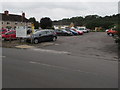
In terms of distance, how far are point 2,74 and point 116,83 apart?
4.44 m

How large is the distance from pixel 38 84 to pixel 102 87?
2153 mm

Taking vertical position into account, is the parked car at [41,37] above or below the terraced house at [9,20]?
below

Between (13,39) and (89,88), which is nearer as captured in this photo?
(89,88)

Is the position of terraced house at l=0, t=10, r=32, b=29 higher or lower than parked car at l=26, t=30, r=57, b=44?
higher

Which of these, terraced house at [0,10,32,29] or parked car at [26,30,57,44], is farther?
terraced house at [0,10,32,29]

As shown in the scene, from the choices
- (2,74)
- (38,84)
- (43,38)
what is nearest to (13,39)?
(43,38)

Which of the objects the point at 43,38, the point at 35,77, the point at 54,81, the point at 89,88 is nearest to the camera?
the point at 89,88

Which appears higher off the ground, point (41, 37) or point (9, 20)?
point (9, 20)

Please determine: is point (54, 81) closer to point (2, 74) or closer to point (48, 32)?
point (2, 74)

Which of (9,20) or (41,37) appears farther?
(9,20)

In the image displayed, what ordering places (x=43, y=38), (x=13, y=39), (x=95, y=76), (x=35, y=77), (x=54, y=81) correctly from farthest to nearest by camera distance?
(x=13, y=39), (x=43, y=38), (x=95, y=76), (x=35, y=77), (x=54, y=81)

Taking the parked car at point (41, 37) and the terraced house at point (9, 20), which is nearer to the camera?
the parked car at point (41, 37)

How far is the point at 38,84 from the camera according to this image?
575cm

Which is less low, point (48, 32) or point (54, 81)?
point (48, 32)
